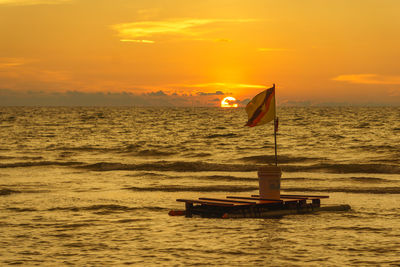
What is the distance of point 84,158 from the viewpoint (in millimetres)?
41125

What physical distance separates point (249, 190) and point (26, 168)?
610 inches

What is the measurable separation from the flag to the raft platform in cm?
225

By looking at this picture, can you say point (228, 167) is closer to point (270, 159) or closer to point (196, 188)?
point (270, 159)

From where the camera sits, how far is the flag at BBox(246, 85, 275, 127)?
1628cm

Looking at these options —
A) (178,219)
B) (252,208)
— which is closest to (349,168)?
(252,208)

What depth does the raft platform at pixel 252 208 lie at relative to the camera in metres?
15.2

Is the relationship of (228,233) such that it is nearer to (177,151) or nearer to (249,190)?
(249,190)

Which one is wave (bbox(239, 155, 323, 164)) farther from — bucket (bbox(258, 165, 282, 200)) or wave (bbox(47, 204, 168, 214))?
wave (bbox(47, 204, 168, 214))

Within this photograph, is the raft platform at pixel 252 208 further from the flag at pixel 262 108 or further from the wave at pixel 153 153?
the wave at pixel 153 153

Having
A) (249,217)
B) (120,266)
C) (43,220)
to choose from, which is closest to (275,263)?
(120,266)

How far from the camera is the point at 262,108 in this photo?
1633 centimetres

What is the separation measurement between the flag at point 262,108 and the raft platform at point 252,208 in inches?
88.5

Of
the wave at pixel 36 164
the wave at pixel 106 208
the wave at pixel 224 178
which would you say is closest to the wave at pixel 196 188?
the wave at pixel 224 178

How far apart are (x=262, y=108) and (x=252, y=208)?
292 centimetres
